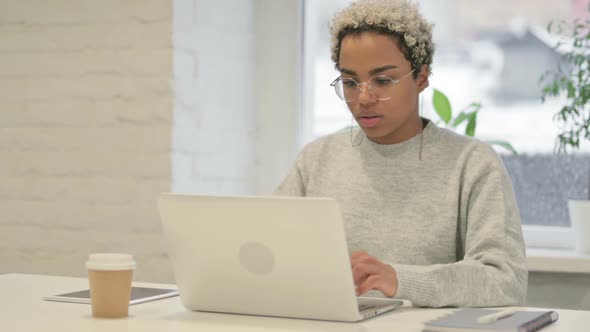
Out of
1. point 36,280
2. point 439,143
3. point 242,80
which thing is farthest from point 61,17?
point 439,143

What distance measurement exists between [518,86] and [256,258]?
5.07 feet

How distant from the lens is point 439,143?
72.1 inches

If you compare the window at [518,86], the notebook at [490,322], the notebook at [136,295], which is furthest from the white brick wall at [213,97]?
the notebook at [490,322]

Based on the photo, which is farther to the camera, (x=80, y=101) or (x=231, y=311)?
(x=80, y=101)

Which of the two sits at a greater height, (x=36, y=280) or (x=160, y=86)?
(x=160, y=86)

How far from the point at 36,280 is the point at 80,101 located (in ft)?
2.86

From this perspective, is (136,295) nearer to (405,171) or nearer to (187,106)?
(405,171)

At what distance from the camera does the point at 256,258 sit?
123 cm

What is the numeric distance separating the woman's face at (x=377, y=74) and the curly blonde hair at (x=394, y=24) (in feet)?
0.05

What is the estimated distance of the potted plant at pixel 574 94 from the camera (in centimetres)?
227

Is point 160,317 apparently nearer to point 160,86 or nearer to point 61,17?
point 160,86

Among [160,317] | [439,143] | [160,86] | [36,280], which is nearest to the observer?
[160,317]

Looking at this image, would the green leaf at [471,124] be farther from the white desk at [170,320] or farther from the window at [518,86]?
the white desk at [170,320]

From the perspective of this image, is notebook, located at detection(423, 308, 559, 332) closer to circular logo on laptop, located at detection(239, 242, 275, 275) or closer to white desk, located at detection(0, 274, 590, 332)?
white desk, located at detection(0, 274, 590, 332)
